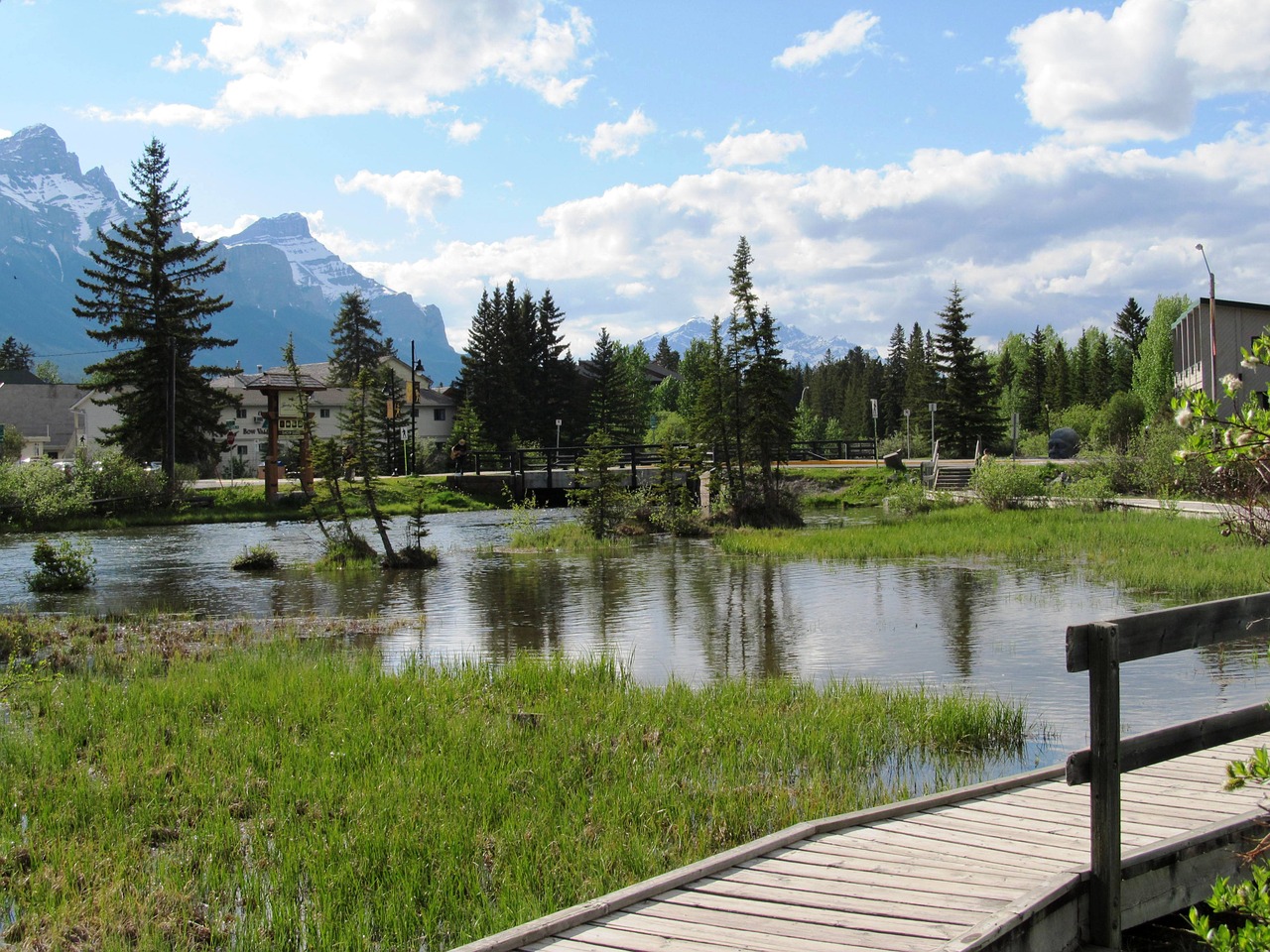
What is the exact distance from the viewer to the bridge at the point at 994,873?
465 cm

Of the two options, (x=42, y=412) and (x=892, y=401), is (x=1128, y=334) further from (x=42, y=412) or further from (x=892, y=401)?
(x=42, y=412)

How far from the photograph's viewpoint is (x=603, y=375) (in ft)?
286

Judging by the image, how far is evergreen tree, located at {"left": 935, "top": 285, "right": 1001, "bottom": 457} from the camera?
A: 216 ft

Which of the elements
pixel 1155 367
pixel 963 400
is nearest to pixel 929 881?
pixel 963 400

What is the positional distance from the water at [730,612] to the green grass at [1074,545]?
1.00m

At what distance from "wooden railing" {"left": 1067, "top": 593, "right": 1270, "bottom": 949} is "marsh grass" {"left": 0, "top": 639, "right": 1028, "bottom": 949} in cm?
231

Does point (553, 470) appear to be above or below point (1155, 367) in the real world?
below

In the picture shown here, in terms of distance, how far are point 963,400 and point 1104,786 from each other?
64.4 meters

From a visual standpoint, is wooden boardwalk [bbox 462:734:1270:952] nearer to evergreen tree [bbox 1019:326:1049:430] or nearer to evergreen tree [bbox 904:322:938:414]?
evergreen tree [bbox 904:322:938:414]

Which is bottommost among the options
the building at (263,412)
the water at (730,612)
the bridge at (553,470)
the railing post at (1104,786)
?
the water at (730,612)

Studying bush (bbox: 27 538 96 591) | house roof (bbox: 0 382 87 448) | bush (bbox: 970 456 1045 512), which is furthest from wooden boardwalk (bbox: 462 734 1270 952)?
house roof (bbox: 0 382 87 448)

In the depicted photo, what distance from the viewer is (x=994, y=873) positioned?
17.4 ft

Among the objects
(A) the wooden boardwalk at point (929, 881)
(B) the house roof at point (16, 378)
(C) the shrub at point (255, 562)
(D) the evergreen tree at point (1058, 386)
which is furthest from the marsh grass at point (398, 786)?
(B) the house roof at point (16, 378)

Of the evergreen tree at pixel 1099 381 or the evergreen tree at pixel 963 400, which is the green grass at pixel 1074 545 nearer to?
the evergreen tree at pixel 963 400
